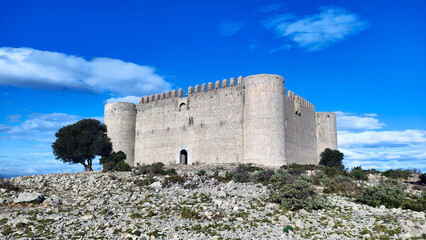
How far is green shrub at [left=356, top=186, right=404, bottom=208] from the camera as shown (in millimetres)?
12602

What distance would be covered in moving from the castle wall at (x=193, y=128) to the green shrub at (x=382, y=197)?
12.9 m

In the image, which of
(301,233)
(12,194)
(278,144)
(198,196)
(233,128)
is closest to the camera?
(301,233)

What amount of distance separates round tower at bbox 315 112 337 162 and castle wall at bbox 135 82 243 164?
12640 millimetres

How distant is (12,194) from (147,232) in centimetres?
788

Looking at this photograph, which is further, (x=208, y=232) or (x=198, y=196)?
(x=198, y=196)

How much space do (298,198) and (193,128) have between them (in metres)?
17.9

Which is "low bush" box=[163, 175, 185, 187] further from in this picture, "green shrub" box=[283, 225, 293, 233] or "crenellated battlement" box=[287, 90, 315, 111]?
"crenellated battlement" box=[287, 90, 315, 111]

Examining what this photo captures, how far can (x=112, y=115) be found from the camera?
113 ft

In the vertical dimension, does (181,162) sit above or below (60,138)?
below

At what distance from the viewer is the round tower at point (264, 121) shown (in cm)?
2422

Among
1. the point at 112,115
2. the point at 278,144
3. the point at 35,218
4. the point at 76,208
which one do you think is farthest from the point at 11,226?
the point at 112,115

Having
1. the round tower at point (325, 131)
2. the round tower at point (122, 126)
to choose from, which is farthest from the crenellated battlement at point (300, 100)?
the round tower at point (122, 126)

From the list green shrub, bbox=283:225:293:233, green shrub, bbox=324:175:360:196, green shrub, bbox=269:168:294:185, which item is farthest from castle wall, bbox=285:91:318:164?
green shrub, bbox=283:225:293:233

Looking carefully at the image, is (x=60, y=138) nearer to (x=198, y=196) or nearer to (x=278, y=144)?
(x=278, y=144)
